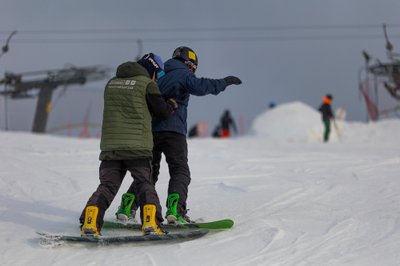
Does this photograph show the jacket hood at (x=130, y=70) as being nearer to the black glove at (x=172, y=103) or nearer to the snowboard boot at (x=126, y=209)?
the black glove at (x=172, y=103)

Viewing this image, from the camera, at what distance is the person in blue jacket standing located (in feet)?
21.7

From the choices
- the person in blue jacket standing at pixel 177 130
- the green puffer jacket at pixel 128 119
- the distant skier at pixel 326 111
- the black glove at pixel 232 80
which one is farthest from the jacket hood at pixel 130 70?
the distant skier at pixel 326 111

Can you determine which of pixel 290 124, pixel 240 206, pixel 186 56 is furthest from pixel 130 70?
pixel 290 124

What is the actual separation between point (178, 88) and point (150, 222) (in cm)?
125

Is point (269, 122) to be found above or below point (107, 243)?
above

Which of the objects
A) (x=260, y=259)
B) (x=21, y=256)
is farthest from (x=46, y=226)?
(x=260, y=259)

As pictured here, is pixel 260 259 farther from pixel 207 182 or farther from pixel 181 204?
pixel 207 182

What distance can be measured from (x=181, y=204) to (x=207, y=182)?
11.2ft

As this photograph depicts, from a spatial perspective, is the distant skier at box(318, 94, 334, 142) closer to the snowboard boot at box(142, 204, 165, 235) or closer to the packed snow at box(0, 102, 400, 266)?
the packed snow at box(0, 102, 400, 266)

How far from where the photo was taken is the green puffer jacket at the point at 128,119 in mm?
6219

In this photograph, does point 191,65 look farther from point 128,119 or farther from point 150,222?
point 150,222

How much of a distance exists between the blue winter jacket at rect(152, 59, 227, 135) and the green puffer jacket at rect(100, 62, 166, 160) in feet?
1.35

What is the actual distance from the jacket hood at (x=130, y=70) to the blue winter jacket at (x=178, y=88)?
39 centimetres

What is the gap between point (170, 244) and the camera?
6.07 meters
